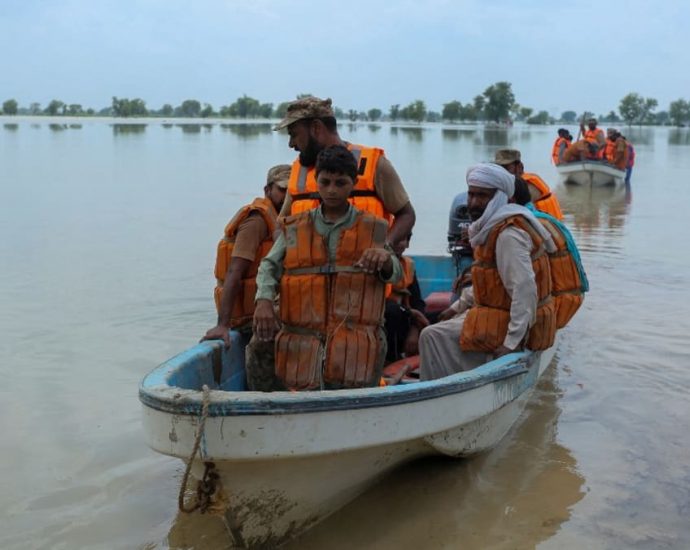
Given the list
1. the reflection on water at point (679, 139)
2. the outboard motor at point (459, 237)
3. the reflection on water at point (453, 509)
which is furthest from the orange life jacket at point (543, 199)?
the reflection on water at point (679, 139)

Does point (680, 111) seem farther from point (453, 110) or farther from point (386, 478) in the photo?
point (386, 478)

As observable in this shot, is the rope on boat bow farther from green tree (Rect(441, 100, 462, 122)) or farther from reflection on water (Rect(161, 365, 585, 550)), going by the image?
green tree (Rect(441, 100, 462, 122))

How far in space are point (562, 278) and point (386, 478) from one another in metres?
1.61

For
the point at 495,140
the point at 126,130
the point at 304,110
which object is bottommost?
the point at 304,110

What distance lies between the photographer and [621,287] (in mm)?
10656

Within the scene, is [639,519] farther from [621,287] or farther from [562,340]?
[621,287]

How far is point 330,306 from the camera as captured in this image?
4309mm

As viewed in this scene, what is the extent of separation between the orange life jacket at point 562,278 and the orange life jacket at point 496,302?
0.26 meters

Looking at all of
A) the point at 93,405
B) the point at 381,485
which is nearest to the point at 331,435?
the point at 381,485

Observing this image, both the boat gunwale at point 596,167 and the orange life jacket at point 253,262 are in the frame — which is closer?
the orange life jacket at point 253,262

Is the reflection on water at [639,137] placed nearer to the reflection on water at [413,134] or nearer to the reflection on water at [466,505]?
the reflection on water at [413,134]

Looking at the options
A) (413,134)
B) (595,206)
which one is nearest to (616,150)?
(595,206)

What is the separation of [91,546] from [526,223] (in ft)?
9.35

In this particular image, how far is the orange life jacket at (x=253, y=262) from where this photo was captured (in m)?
4.93
